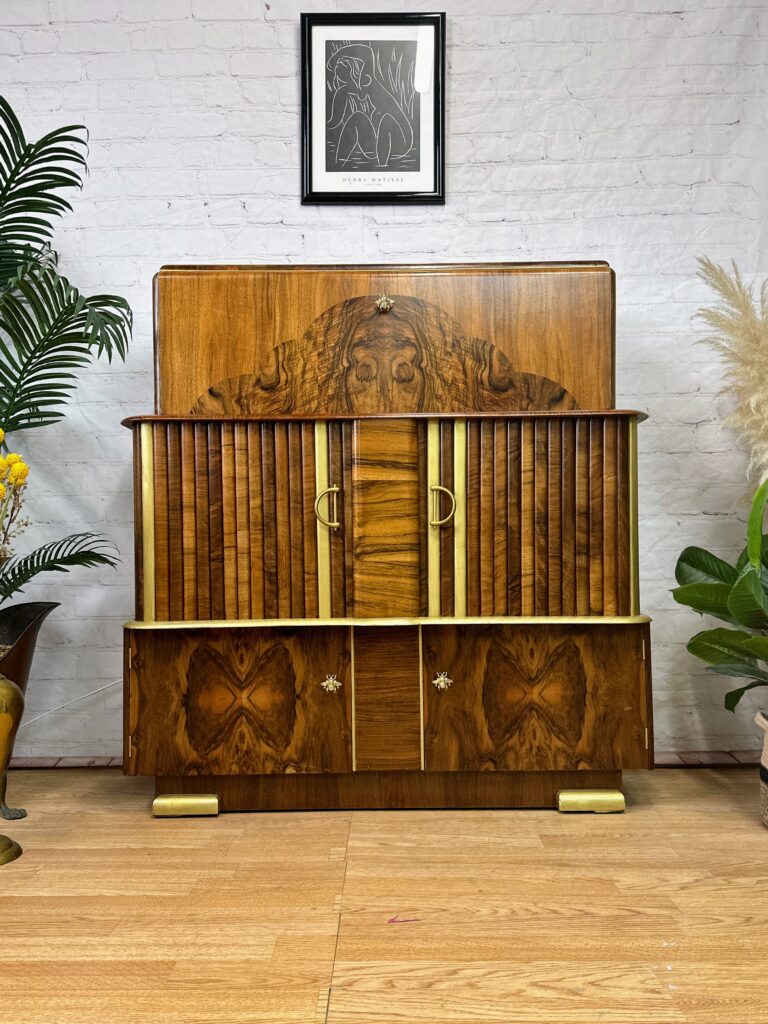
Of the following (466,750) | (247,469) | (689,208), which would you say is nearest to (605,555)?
(466,750)

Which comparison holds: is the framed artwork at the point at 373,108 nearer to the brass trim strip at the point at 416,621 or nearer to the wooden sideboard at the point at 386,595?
the wooden sideboard at the point at 386,595

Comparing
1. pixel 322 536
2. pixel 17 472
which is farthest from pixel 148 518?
pixel 322 536

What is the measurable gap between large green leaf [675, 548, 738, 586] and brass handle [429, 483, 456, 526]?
643 mm

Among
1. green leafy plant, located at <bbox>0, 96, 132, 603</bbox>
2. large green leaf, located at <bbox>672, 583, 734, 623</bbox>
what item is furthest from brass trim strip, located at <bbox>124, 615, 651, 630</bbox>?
green leafy plant, located at <bbox>0, 96, 132, 603</bbox>

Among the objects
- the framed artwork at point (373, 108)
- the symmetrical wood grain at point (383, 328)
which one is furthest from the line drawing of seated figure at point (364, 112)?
the symmetrical wood grain at point (383, 328)

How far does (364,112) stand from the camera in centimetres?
237

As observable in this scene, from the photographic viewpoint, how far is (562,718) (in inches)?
74.8

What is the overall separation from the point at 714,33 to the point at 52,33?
77.6 inches

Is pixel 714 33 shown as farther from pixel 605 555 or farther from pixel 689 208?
pixel 605 555

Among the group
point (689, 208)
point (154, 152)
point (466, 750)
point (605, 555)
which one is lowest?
point (466, 750)

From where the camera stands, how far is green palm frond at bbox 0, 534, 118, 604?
2.00 meters

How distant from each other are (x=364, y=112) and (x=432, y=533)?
4.40 ft

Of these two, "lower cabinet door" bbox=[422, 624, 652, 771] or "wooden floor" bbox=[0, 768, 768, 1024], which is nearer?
"wooden floor" bbox=[0, 768, 768, 1024]

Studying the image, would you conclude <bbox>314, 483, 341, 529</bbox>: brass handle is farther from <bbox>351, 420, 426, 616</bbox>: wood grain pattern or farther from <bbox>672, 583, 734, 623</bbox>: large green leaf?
<bbox>672, 583, 734, 623</bbox>: large green leaf
